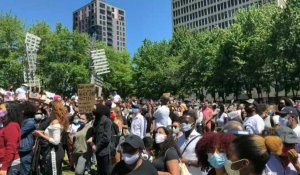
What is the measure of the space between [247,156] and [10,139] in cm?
455

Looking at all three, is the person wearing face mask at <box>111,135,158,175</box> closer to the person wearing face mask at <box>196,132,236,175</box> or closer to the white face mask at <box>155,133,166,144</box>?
the person wearing face mask at <box>196,132,236,175</box>

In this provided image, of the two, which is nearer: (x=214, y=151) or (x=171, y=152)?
(x=214, y=151)

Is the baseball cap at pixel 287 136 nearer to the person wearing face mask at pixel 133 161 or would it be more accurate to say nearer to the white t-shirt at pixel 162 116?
the person wearing face mask at pixel 133 161

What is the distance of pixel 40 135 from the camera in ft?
25.1

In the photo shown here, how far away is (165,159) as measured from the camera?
5.68 metres

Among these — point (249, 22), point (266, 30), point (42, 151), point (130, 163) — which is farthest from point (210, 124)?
point (249, 22)

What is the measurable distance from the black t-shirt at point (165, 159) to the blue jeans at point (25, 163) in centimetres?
253

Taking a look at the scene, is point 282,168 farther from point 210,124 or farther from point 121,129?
point 210,124

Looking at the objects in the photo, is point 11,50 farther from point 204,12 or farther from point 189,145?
point 204,12

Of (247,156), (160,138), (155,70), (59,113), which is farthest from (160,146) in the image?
(155,70)

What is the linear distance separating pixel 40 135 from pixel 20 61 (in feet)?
165

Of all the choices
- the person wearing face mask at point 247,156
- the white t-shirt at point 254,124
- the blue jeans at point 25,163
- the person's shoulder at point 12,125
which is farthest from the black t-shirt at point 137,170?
the white t-shirt at point 254,124

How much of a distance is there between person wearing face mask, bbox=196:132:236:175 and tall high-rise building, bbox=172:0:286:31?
129 meters

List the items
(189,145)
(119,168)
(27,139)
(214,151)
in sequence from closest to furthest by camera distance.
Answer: (214,151)
(119,168)
(189,145)
(27,139)
